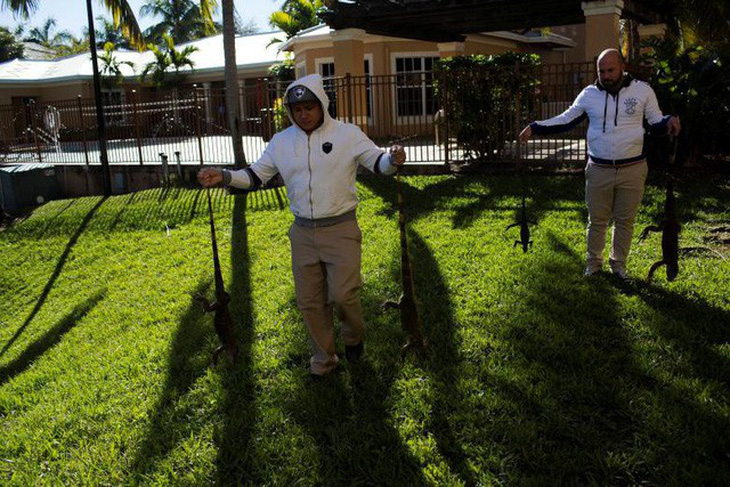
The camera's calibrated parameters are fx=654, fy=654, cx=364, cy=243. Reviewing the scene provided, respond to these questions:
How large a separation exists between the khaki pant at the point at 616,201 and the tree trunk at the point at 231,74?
868 centimetres

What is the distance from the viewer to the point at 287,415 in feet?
13.2

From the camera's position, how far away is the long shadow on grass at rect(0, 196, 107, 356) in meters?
7.19

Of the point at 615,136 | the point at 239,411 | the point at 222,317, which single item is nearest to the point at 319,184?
the point at 222,317

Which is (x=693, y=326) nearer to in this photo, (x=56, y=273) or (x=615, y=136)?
(x=615, y=136)

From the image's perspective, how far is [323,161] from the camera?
3.98m

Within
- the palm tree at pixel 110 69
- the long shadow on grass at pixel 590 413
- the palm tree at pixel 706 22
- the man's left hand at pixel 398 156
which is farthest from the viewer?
the palm tree at pixel 110 69

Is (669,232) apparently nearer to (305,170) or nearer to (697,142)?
(305,170)

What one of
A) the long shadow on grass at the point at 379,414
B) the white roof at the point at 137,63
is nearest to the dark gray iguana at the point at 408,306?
the long shadow on grass at the point at 379,414

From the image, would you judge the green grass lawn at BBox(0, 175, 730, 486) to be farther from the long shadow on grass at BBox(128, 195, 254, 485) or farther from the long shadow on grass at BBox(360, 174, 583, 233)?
the long shadow on grass at BBox(360, 174, 583, 233)

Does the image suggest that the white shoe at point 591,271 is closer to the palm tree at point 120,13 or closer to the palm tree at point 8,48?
the palm tree at point 120,13

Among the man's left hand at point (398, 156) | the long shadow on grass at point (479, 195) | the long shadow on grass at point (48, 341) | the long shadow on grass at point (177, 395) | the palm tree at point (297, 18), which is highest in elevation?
the palm tree at point (297, 18)

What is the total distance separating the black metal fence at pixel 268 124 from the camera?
12176 mm

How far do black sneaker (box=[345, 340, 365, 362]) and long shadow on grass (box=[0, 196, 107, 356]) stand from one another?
4.16 m

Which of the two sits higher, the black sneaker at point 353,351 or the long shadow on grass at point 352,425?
the black sneaker at point 353,351
